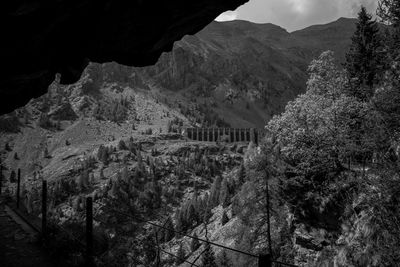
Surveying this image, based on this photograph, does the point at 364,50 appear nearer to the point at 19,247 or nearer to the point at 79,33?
the point at 79,33

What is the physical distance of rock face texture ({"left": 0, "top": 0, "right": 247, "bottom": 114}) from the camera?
31.3 feet

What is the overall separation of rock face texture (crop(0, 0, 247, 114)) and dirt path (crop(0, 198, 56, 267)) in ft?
15.9

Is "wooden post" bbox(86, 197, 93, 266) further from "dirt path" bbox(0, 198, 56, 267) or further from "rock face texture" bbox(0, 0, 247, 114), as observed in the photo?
"rock face texture" bbox(0, 0, 247, 114)

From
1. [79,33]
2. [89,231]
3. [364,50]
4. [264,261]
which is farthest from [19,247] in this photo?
[364,50]

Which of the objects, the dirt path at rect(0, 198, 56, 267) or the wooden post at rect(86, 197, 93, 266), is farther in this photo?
the dirt path at rect(0, 198, 56, 267)

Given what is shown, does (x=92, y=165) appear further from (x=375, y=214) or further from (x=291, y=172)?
(x=375, y=214)

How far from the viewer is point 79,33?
11.6 m

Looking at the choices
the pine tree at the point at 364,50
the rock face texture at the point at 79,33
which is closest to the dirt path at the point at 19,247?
the rock face texture at the point at 79,33

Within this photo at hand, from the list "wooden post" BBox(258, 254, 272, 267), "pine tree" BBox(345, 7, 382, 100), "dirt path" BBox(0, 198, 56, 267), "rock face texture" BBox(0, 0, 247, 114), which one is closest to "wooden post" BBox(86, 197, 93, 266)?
"dirt path" BBox(0, 198, 56, 267)

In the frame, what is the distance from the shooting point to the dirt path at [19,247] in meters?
9.88

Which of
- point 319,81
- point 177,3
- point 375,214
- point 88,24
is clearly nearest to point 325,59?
point 319,81

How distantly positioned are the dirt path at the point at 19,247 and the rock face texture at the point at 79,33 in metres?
4.86

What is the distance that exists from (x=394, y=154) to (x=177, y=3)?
1751 centimetres

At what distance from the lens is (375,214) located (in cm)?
2086
